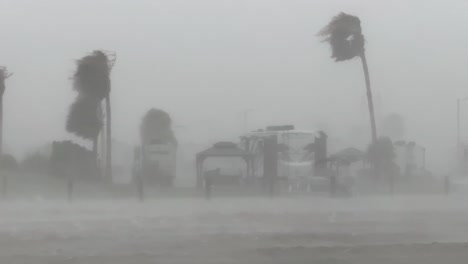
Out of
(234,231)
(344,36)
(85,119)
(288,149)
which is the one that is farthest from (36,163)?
(234,231)

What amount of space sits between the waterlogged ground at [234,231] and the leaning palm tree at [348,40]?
48.3 feet

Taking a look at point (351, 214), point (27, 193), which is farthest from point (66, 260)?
point (27, 193)

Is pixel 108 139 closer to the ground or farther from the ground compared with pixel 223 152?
farther from the ground

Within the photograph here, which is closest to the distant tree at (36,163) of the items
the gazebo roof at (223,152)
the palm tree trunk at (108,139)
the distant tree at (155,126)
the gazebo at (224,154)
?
the palm tree trunk at (108,139)

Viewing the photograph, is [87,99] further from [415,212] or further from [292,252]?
[292,252]

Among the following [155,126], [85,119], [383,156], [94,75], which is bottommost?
[383,156]

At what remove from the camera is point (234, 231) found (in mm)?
17781

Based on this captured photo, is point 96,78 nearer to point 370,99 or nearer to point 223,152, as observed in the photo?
point 223,152

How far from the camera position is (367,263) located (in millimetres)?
12500

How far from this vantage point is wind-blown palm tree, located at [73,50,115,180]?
132ft

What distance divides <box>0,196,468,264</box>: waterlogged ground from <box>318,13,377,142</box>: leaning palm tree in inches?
579

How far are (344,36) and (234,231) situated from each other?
2617 centimetres

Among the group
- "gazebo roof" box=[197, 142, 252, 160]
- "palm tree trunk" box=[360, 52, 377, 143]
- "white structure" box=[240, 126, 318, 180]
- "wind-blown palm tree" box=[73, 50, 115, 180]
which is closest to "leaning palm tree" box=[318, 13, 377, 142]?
"palm tree trunk" box=[360, 52, 377, 143]

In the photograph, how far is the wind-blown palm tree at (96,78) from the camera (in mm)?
40250
